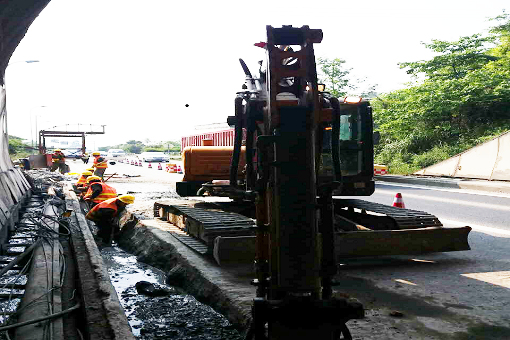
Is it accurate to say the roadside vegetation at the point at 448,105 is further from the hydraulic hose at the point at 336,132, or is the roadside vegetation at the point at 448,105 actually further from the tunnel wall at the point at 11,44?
the hydraulic hose at the point at 336,132

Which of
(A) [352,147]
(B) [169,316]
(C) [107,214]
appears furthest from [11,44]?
(B) [169,316]

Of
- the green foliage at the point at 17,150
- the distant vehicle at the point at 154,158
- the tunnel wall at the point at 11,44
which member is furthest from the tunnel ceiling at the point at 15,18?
the green foliage at the point at 17,150

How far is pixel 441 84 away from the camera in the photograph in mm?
28562

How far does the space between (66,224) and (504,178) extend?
15487 mm

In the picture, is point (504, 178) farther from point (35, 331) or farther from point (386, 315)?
point (35, 331)

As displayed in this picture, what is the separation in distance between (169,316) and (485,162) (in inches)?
702

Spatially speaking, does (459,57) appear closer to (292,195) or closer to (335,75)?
(335,75)

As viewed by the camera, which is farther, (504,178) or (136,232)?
(504,178)

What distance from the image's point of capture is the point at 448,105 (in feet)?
91.7

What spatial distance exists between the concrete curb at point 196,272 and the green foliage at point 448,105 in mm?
19933

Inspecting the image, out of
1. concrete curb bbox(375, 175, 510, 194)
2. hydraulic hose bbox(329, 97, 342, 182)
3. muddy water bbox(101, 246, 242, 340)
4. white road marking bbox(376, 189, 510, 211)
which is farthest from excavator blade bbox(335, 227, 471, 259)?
concrete curb bbox(375, 175, 510, 194)

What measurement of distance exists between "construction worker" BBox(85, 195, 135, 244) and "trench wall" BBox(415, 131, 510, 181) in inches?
571

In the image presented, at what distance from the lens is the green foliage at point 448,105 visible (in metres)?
26.9

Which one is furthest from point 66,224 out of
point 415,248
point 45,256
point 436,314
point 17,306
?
point 436,314
